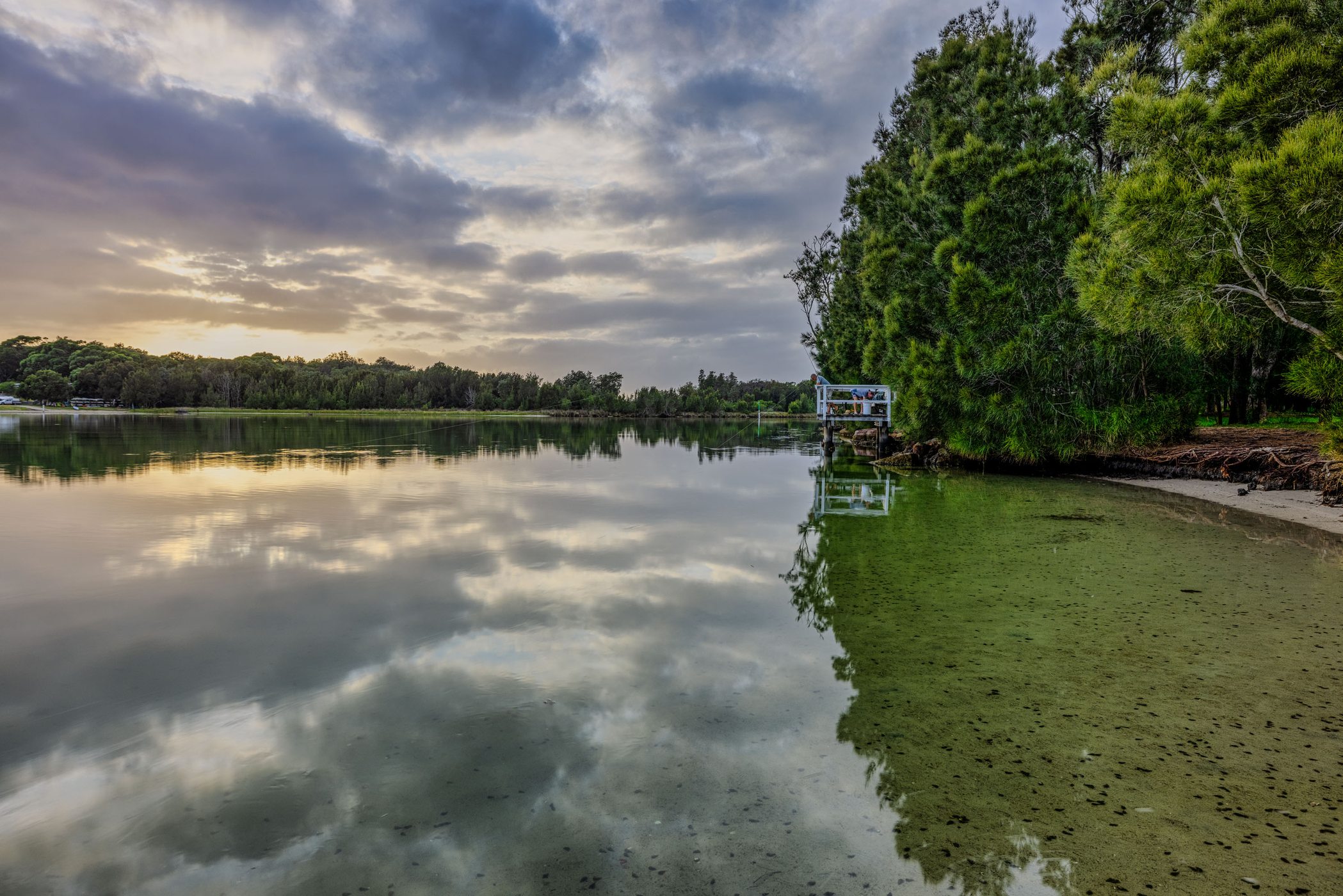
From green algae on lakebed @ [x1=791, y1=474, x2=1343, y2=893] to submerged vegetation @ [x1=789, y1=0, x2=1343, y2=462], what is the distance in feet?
13.9

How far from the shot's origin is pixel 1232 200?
9.48 m

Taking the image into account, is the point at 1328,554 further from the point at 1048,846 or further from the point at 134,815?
the point at 134,815

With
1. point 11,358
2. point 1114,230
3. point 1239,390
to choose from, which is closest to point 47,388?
point 11,358

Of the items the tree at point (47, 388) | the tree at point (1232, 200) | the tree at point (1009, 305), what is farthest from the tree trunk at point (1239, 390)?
the tree at point (47, 388)

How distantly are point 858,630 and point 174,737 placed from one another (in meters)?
4.81

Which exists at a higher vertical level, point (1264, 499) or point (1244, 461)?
point (1244, 461)

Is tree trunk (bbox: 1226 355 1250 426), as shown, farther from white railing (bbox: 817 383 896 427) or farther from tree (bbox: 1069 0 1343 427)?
tree (bbox: 1069 0 1343 427)

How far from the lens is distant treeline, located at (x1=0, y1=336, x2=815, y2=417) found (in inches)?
4631

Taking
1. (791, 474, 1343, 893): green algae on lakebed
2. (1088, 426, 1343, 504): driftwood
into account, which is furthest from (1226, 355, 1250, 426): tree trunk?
(791, 474, 1343, 893): green algae on lakebed

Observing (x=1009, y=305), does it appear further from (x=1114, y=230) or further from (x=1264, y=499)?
(x=1264, y=499)

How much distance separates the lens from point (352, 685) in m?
4.57

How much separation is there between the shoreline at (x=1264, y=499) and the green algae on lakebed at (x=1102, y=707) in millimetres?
2008

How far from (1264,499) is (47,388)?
157992 millimetres

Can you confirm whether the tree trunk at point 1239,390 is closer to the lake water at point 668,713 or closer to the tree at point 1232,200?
the tree at point 1232,200
